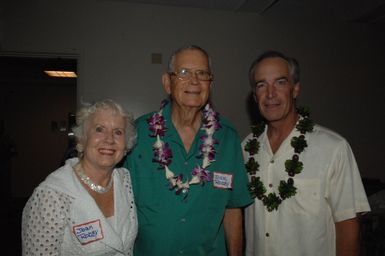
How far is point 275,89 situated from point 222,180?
0.76 metres

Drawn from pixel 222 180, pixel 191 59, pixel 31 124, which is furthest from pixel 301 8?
pixel 31 124

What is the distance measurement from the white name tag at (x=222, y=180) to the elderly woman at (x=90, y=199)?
1.93 ft

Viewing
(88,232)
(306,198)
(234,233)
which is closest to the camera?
(88,232)

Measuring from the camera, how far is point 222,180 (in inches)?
77.1

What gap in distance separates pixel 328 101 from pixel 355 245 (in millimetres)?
3552

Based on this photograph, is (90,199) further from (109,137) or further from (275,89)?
(275,89)

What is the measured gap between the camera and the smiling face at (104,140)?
164 centimetres

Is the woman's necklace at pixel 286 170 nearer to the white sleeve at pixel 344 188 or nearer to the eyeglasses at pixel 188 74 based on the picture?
the white sleeve at pixel 344 188

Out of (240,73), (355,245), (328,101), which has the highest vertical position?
(240,73)

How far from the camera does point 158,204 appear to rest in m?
1.85

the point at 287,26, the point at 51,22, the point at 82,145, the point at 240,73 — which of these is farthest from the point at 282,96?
the point at 51,22

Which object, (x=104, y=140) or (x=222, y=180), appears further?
(x=222, y=180)

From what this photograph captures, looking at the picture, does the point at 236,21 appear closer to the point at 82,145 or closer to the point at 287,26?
the point at 287,26

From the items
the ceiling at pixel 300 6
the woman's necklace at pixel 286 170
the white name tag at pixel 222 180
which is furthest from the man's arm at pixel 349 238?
the ceiling at pixel 300 6
